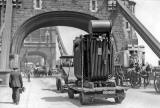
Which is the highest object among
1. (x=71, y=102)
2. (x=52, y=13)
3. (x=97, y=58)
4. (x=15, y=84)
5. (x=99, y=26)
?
(x=52, y=13)

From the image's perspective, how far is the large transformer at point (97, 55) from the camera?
11375 mm

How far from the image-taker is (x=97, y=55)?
11.4 metres

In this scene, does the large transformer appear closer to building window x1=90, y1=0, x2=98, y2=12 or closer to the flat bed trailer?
the flat bed trailer

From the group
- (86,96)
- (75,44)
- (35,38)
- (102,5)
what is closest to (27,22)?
(102,5)

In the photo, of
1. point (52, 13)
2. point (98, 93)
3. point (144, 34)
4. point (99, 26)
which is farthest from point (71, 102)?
point (52, 13)

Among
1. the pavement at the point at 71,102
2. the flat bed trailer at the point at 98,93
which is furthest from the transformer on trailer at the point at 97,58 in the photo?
the pavement at the point at 71,102

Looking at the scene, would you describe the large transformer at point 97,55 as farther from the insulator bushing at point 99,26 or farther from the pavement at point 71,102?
the pavement at point 71,102

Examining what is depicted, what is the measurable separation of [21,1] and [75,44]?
16.6m

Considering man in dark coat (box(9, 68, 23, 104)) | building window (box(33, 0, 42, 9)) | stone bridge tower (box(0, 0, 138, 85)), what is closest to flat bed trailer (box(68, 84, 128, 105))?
man in dark coat (box(9, 68, 23, 104))

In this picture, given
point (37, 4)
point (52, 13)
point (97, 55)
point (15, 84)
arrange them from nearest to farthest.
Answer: point (15, 84), point (97, 55), point (52, 13), point (37, 4)

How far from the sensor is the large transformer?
448 inches

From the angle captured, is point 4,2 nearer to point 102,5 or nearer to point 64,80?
point 102,5

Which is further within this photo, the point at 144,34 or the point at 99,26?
the point at 144,34

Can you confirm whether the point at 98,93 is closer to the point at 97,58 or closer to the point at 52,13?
the point at 97,58
